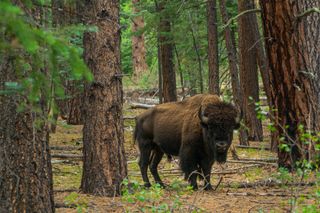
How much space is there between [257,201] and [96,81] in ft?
9.49

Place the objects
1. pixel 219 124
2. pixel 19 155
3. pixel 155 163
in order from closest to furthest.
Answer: pixel 19 155
pixel 219 124
pixel 155 163

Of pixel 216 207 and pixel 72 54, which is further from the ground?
pixel 72 54

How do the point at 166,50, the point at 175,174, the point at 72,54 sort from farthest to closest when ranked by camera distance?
the point at 166,50 < the point at 175,174 < the point at 72,54

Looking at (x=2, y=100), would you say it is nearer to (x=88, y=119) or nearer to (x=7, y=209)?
(x=7, y=209)

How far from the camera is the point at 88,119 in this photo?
8.50 meters

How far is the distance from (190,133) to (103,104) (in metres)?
2.74

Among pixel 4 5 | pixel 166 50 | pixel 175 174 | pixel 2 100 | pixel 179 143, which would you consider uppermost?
pixel 166 50

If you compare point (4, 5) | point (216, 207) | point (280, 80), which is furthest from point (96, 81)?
point (4, 5)

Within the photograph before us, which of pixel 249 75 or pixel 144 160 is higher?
pixel 249 75

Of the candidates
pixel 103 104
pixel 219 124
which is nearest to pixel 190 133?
pixel 219 124

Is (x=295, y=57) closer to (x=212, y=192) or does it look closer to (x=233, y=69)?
(x=212, y=192)

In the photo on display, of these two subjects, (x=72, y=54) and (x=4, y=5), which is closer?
(x=4, y=5)

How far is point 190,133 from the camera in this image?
10.6m

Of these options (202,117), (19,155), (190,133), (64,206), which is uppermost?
(202,117)
